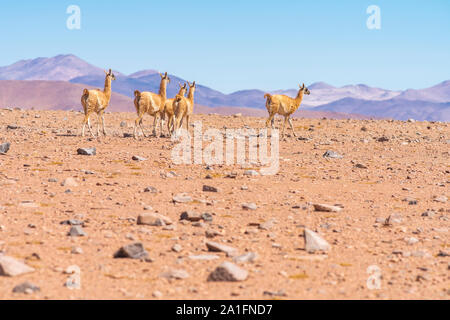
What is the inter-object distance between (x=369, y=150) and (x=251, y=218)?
501 inches

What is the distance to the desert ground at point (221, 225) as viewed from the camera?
6297 mm

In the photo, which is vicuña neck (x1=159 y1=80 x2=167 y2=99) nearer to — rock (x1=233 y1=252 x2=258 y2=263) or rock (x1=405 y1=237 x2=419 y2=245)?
rock (x1=405 y1=237 x2=419 y2=245)

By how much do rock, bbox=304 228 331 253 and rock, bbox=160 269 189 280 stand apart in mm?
2104

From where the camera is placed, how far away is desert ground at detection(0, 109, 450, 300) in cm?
630

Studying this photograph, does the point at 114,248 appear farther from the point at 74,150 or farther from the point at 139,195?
the point at 74,150

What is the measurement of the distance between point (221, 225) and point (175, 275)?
256cm

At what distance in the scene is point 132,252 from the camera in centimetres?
711

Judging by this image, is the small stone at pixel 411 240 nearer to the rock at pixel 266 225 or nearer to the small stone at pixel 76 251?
the rock at pixel 266 225

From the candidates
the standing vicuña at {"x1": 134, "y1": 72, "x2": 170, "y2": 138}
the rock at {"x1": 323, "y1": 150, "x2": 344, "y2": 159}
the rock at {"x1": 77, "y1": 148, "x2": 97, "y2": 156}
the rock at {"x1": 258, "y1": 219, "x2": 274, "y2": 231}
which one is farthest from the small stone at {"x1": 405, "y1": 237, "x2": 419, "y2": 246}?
the standing vicuña at {"x1": 134, "y1": 72, "x2": 170, "y2": 138}

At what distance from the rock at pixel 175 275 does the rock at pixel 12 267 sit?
5.42 feet

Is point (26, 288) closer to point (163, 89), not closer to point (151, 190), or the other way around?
point (151, 190)

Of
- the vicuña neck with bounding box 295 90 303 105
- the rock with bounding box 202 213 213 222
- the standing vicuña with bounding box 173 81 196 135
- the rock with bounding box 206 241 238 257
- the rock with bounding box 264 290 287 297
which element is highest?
the vicuña neck with bounding box 295 90 303 105

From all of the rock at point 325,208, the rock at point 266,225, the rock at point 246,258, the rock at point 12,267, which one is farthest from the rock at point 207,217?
the rock at point 12,267

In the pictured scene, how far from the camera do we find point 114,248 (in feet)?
24.5
